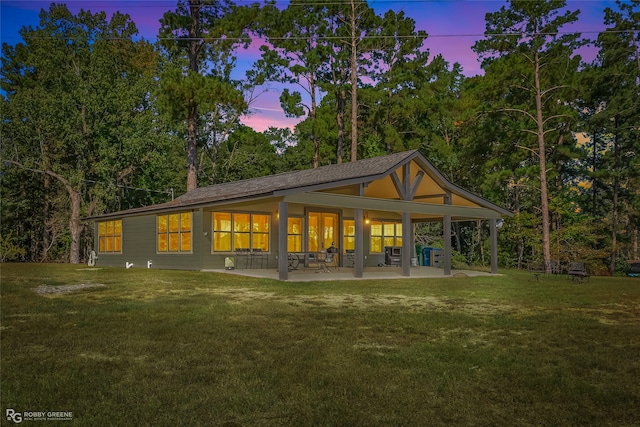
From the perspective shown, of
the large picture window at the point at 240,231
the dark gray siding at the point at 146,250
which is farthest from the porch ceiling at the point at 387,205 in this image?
the dark gray siding at the point at 146,250

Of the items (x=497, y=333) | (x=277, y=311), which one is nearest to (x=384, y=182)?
(x=277, y=311)

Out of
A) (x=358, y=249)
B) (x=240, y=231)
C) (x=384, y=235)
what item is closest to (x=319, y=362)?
(x=358, y=249)

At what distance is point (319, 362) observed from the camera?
18.0ft

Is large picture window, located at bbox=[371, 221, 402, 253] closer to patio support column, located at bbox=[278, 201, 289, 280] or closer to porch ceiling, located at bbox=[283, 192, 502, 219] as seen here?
porch ceiling, located at bbox=[283, 192, 502, 219]

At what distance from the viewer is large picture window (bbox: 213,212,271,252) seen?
1941 centimetres

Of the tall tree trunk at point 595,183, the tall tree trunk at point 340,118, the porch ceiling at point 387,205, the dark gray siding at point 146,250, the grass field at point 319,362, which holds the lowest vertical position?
the grass field at point 319,362

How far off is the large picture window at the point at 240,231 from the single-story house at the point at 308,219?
37 mm

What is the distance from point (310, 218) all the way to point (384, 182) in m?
3.31

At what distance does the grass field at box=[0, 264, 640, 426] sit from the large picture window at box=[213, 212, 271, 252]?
9.06 metres

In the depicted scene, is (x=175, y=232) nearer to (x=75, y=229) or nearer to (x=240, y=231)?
(x=240, y=231)

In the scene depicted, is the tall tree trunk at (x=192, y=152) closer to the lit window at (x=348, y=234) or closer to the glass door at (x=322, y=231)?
the glass door at (x=322, y=231)

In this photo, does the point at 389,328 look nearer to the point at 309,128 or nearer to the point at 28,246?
the point at 309,128

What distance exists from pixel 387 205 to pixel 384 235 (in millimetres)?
6242

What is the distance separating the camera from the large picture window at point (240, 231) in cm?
1941
